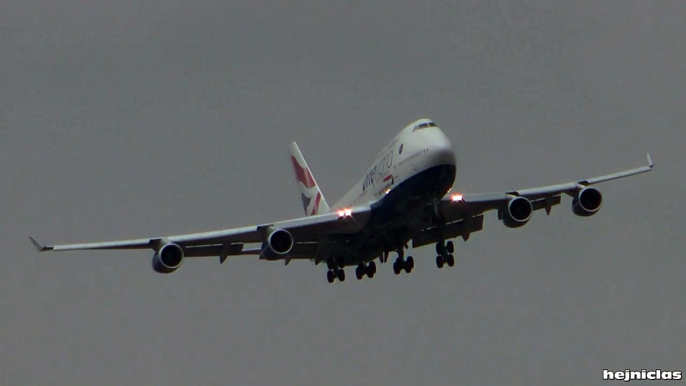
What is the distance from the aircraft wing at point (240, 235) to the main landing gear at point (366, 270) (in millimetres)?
4251

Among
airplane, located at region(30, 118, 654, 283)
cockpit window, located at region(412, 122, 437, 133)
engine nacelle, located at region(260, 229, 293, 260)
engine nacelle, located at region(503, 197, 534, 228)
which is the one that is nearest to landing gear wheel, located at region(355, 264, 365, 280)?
airplane, located at region(30, 118, 654, 283)

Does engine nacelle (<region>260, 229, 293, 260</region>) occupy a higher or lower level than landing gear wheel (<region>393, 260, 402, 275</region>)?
lower

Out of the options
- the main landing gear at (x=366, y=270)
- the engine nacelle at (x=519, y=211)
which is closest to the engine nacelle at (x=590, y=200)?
the engine nacelle at (x=519, y=211)

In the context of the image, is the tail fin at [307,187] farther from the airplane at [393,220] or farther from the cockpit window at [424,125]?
the cockpit window at [424,125]

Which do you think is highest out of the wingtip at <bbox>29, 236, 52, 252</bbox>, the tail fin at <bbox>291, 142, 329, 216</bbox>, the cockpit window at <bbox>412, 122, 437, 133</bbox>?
the tail fin at <bbox>291, 142, 329, 216</bbox>

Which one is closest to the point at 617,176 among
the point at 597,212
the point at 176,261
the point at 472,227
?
the point at 597,212

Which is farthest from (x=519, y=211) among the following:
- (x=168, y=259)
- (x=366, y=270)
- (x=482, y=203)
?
(x=168, y=259)

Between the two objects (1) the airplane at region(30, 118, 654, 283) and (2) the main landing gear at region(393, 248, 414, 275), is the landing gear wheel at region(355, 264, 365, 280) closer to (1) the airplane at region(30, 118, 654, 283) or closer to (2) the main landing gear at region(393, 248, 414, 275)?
(1) the airplane at region(30, 118, 654, 283)

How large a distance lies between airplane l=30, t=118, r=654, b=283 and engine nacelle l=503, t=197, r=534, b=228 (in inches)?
1.7

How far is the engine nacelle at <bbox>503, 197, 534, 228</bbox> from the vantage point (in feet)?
184

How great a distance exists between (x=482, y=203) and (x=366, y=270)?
26.0 ft

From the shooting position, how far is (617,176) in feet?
198

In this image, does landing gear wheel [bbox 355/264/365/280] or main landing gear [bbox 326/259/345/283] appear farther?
landing gear wheel [bbox 355/264/365/280]

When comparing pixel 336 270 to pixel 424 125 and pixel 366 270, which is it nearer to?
pixel 366 270
